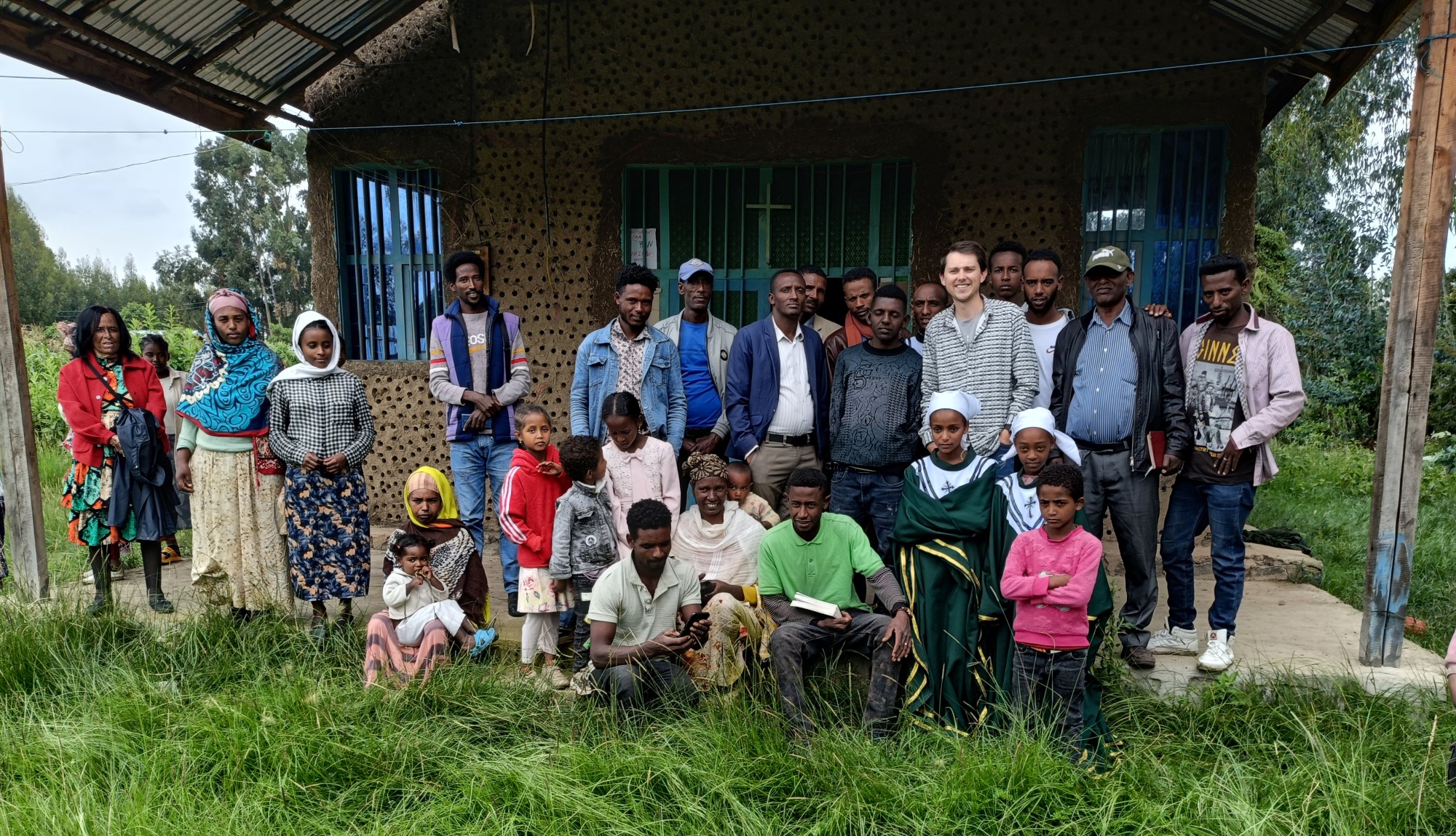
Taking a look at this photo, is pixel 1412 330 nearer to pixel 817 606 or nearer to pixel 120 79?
pixel 817 606

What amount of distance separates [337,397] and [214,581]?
1141 mm

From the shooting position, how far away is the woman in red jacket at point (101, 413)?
4.64 m

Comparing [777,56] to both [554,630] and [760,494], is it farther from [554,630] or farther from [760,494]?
[554,630]

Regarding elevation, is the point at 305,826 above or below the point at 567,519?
below

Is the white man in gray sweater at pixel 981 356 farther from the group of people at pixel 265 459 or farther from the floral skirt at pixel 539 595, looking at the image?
the group of people at pixel 265 459

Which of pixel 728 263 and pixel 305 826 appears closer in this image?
pixel 305 826

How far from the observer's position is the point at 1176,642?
3949 millimetres

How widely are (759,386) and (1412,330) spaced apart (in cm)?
265

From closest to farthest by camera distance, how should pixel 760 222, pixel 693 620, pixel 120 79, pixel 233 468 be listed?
pixel 693 620
pixel 233 468
pixel 120 79
pixel 760 222

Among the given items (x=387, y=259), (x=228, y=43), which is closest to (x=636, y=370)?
(x=387, y=259)

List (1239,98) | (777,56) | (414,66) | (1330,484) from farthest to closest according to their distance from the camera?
(1330,484)
(414,66)
(777,56)
(1239,98)

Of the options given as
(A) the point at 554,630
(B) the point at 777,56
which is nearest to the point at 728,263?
(B) the point at 777,56

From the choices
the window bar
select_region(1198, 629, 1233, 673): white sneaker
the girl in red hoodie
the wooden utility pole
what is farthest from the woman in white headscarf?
the wooden utility pole

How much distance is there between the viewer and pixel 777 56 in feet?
19.5
